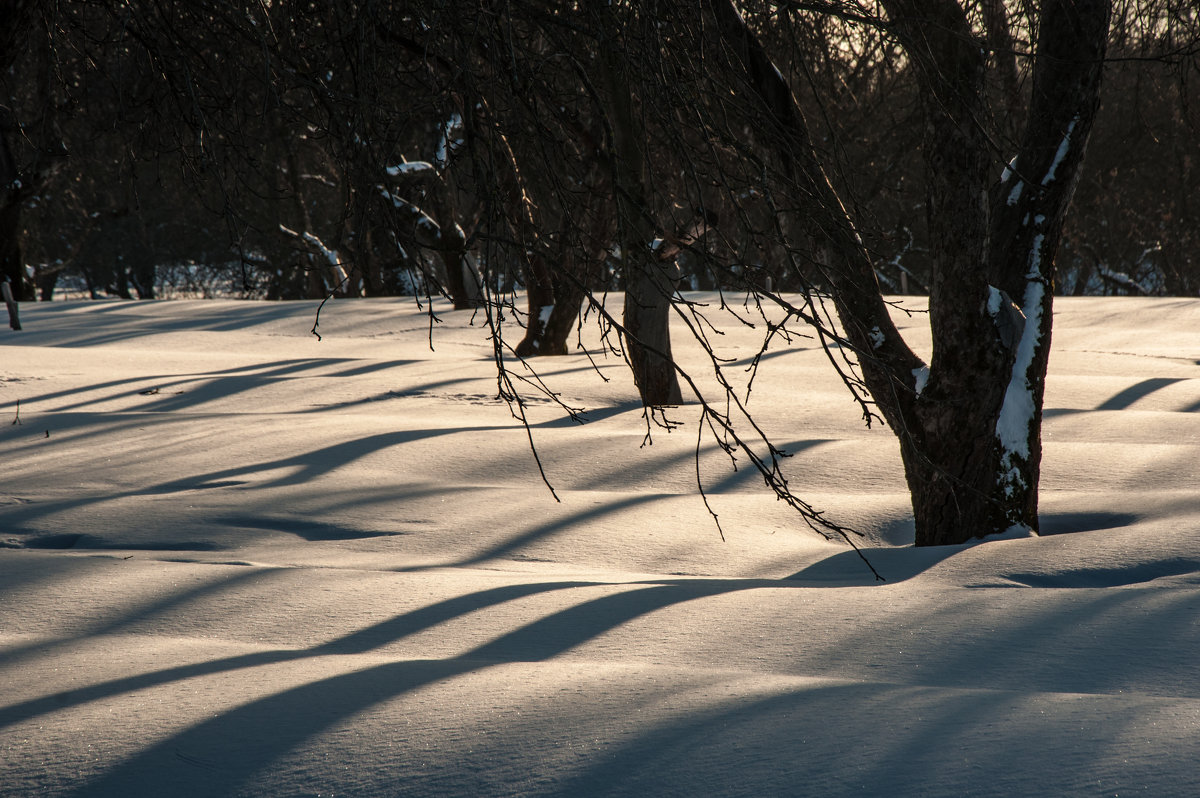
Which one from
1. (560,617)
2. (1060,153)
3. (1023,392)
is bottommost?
(560,617)

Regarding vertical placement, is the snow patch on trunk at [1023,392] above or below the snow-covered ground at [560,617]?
above

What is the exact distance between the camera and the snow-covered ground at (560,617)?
5.67 feet

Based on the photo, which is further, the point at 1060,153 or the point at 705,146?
the point at 705,146

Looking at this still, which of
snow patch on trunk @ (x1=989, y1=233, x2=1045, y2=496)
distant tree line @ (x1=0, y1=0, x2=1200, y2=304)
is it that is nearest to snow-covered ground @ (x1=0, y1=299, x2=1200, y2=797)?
snow patch on trunk @ (x1=989, y1=233, x2=1045, y2=496)

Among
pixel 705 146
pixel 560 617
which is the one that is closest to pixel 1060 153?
pixel 705 146

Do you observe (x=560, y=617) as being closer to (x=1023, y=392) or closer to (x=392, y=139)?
(x=392, y=139)

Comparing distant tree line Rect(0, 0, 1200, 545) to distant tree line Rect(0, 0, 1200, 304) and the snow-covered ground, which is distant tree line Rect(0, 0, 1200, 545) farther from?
the snow-covered ground

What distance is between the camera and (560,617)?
110 inches

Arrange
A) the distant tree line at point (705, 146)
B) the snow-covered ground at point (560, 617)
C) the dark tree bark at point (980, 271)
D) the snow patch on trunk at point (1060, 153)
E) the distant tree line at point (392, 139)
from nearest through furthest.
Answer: the snow-covered ground at point (560, 617)
the distant tree line at point (705, 146)
the distant tree line at point (392, 139)
the dark tree bark at point (980, 271)
the snow patch on trunk at point (1060, 153)

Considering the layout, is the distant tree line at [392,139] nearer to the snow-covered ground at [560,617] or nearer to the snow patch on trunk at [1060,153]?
the snow patch on trunk at [1060,153]

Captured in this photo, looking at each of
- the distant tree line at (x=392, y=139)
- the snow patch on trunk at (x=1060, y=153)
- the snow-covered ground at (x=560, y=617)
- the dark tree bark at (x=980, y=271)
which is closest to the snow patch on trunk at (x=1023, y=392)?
the dark tree bark at (x=980, y=271)

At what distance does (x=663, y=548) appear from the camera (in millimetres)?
4137

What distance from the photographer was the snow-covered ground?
Result: 1728 mm

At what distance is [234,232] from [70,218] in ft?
85.6
